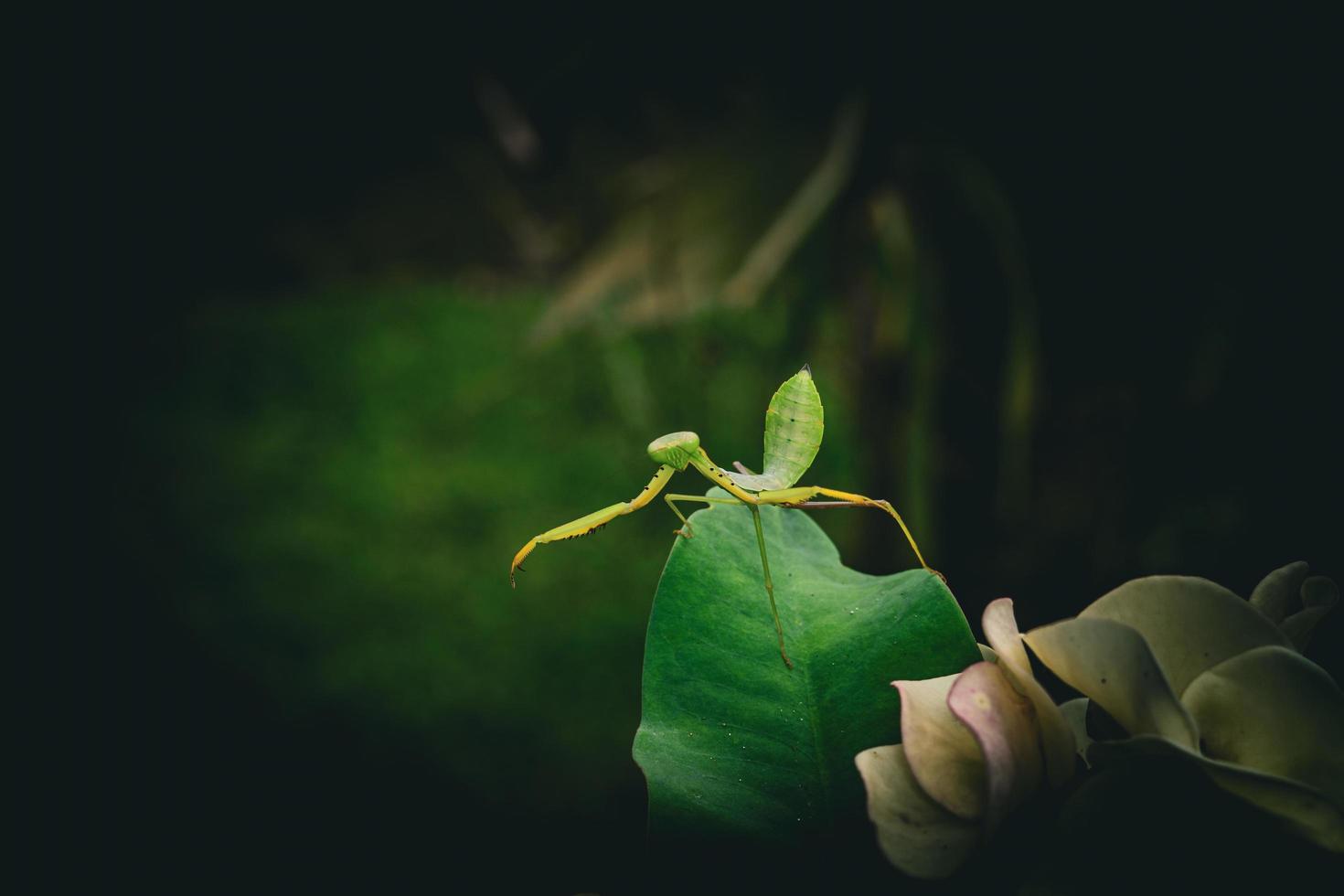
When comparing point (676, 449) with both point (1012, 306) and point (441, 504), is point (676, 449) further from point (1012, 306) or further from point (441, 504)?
point (441, 504)

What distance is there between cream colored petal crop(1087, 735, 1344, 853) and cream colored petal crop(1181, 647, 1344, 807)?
0.02 meters

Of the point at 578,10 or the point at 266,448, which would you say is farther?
the point at 266,448

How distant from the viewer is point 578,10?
1.57 meters

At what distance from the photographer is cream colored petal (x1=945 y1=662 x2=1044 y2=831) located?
27 centimetres

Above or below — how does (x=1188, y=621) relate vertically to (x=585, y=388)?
below

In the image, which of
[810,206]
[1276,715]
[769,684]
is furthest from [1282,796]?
[810,206]

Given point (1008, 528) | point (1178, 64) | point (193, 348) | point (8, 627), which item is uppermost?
point (193, 348)

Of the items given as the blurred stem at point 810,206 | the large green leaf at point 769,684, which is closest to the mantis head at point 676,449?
the large green leaf at point 769,684

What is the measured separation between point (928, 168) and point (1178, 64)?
36cm

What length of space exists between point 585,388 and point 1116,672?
9.71 feet

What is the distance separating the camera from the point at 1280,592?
31cm

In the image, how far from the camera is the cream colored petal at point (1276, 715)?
0.26 metres

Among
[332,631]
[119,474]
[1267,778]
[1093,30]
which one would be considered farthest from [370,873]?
[119,474]

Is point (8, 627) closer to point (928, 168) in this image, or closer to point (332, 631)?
point (332, 631)
